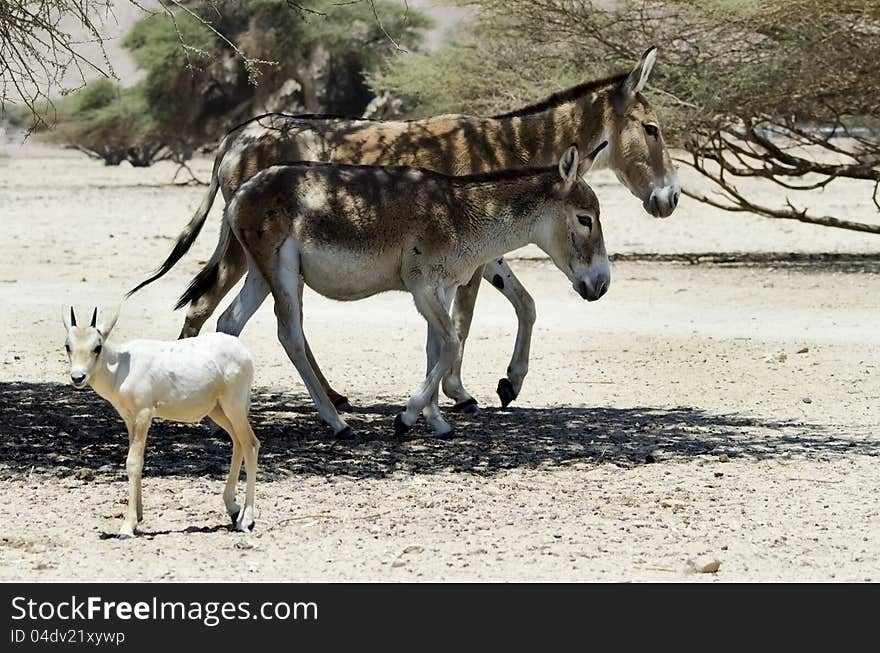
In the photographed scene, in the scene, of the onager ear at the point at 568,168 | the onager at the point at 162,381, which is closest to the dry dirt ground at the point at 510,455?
the onager at the point at 162,381

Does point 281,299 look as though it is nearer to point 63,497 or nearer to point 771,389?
point 63,497

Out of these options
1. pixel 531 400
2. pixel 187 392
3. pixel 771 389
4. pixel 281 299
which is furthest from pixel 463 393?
pixel 187 392

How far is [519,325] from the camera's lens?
11.0 m

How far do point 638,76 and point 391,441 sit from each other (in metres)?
3.20

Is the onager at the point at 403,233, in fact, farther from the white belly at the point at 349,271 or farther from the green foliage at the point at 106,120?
A: the green foliage at the point at 106,120

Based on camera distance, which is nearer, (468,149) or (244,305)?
(244,305)

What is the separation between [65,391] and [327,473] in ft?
11.9

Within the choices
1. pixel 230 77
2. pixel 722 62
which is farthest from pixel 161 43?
pixel 722 62

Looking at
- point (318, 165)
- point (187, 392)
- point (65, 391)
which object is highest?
point (318, 165)

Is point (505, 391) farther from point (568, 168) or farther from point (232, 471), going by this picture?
point (232, 471)

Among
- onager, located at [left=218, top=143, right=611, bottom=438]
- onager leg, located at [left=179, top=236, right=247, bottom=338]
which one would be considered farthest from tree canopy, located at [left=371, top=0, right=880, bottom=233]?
onager leg, located at [left=179, top=236, right=247, bottom=338]

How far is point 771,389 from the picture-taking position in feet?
39.5

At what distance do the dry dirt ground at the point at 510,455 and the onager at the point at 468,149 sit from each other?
81cm

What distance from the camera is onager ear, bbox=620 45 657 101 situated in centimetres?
1059
